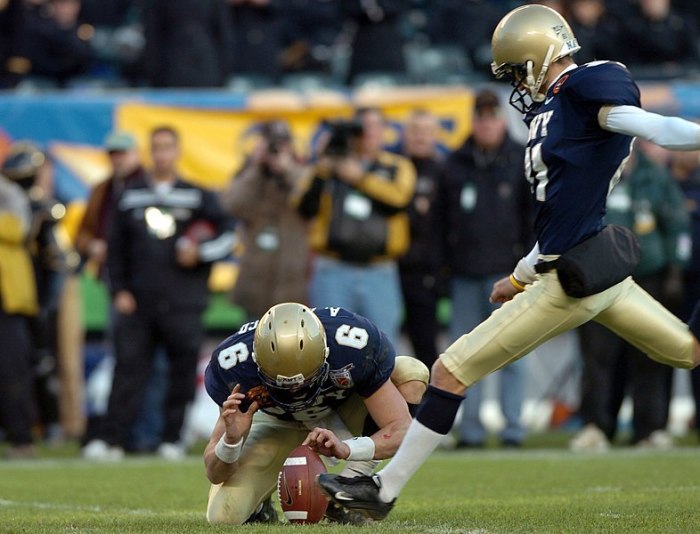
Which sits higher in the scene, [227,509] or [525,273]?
[525,273]

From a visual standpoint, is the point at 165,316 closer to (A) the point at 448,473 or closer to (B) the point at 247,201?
(B) the point at 247,201

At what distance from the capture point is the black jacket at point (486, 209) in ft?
30.5

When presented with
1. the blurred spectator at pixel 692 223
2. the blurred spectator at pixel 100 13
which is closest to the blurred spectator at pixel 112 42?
the blurred spectator at pixel 100 13

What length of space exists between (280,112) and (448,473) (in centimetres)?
437

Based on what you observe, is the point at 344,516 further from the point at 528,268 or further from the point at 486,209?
the point at 486,209

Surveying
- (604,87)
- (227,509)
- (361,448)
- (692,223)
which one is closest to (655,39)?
(692,223)

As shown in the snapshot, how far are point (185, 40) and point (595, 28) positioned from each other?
358 centimetres

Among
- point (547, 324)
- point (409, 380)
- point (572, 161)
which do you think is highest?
point (572, 161)

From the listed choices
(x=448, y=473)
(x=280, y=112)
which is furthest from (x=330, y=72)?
(x=448, y=473)

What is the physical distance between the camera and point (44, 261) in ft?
32.9

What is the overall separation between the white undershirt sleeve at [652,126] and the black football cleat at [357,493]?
1477 millimetres

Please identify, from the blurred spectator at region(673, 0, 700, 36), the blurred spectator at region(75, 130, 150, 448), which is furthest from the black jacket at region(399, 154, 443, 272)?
the blurred spectator at region(673, 0, 700, 36)

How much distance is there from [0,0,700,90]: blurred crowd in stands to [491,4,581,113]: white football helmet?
252 inches

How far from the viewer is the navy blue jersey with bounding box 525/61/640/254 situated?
196 inches
